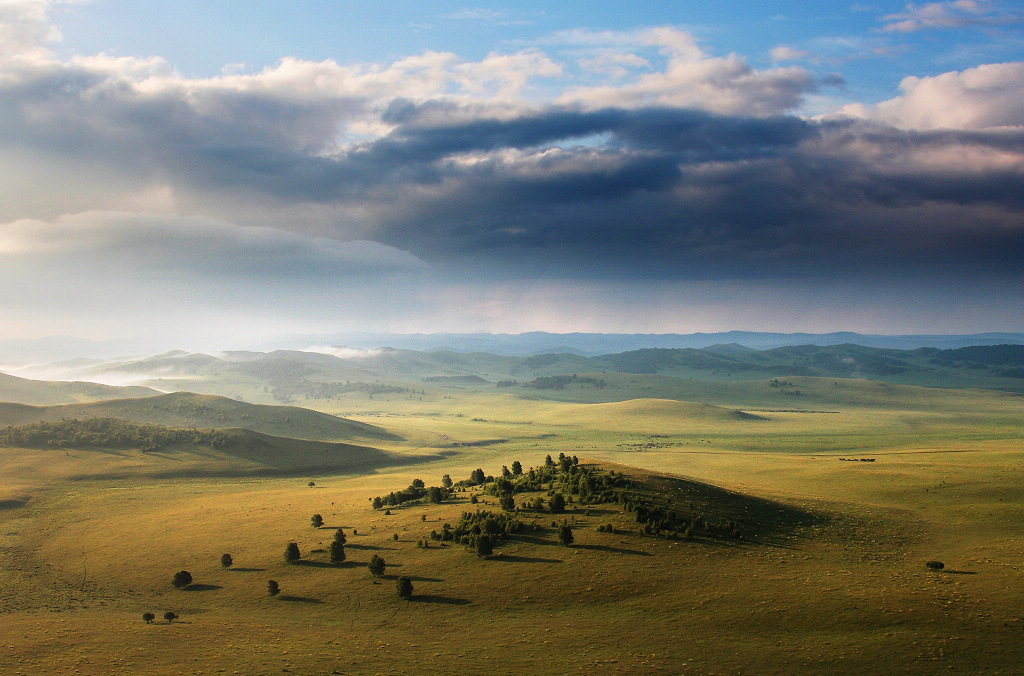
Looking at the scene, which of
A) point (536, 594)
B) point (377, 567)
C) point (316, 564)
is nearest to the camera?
point (536, 594)

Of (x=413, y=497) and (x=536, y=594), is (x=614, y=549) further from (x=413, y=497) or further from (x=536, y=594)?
(x=413, y=497)

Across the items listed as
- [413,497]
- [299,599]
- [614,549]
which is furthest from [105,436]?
[614,549]

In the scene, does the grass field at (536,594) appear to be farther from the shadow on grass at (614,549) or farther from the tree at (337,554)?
the tree at (337,554)

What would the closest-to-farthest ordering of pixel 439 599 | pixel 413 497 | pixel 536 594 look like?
1. pixel 536 594
2. pixel 439 599
3. pixel 413 497

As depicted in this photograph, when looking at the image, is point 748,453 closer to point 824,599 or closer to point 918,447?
point 918,447

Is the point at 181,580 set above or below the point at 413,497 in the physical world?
below

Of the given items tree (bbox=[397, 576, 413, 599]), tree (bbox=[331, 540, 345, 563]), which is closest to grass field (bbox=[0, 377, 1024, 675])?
tree (bbox=[397, 576, 413, 599])

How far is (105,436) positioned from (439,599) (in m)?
157

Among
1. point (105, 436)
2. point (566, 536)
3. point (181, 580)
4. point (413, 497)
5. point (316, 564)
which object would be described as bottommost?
point (181, 580)

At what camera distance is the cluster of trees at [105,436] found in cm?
16700

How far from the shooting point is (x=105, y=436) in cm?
17475

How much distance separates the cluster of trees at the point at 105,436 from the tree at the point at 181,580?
392 ft

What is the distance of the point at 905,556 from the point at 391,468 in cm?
13835

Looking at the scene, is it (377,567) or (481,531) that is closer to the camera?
(377,567)
